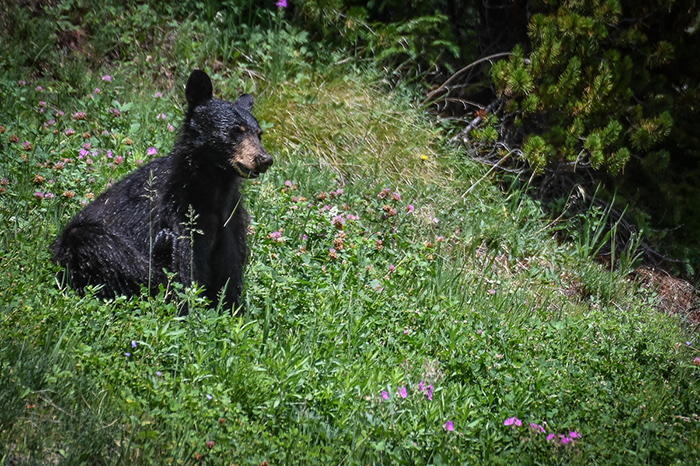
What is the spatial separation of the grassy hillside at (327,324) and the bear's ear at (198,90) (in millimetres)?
1129

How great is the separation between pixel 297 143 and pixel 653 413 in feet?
14.0

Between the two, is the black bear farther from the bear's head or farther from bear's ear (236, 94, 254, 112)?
bear's ear (236, 94, 254, 112)

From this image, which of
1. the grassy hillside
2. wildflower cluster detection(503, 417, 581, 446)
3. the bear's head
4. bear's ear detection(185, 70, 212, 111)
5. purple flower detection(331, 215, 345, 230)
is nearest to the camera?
the grassy hillside

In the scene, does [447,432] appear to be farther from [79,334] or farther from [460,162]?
[460,162]

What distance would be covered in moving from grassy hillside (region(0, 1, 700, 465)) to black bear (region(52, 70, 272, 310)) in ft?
0.59

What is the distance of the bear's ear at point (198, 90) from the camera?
428 centimetres

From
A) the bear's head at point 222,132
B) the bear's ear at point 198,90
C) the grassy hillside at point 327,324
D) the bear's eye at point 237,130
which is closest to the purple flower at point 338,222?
the grassy hillside at point 327,324

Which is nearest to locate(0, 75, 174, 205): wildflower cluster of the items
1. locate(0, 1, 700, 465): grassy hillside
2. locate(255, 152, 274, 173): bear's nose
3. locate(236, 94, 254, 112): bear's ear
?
locate(0, 1, 700, 465): grassy hillside

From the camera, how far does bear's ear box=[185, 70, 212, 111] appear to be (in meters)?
4.28

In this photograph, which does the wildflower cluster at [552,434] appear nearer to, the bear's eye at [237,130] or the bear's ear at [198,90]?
the bear's eye at [237,130]

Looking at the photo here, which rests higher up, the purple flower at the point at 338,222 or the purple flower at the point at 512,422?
the purple flower at the point at 512,422

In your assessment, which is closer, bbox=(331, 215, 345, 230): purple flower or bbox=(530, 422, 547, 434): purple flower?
bbox=(530, 422, 547, 434): purple flower

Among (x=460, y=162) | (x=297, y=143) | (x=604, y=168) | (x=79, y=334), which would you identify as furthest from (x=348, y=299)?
(x=604, y=168)

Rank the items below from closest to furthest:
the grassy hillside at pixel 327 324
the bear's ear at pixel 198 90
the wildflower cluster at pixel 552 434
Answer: the grassy hillside at pixel 327 324 < the wildflower cluster at pixel 552 434 < the bear's ear at pixel 198 90
